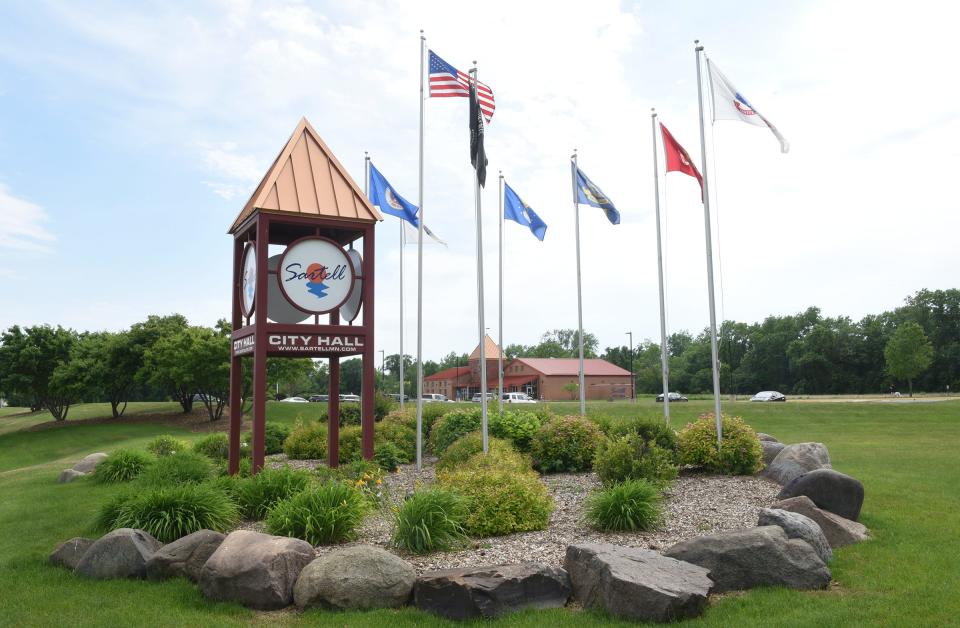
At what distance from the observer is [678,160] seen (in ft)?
51.8

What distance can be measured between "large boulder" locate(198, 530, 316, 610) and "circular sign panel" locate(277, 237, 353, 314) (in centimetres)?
653

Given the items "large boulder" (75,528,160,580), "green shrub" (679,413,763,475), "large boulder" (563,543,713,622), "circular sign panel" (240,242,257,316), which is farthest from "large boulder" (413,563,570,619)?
"circular sign panel" (240,242,257,316)

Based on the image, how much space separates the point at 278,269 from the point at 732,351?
96.6 meters

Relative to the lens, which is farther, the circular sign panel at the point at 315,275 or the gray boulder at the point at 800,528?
the circular sign panel at the point at 315,275

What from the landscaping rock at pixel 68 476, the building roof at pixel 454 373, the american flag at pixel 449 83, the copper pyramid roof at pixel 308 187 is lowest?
the landscaping rock at pixel 68 476

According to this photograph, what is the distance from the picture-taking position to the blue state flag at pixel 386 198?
733 inches

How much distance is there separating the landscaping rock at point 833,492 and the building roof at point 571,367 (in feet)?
222

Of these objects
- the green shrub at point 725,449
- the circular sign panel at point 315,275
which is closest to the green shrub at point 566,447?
the green shrub at point 725,449

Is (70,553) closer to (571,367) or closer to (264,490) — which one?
(264,490)

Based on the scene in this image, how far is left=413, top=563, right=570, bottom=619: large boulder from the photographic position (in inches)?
281

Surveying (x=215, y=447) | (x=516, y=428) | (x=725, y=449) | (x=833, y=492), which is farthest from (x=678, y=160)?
(x=215, y=447)

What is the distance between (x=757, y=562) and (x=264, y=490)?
720cm

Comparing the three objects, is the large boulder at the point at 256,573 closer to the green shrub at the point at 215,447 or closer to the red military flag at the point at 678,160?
the red military flag at the point at 678,160

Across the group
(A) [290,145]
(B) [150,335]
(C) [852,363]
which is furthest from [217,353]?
(C) [852,363]
